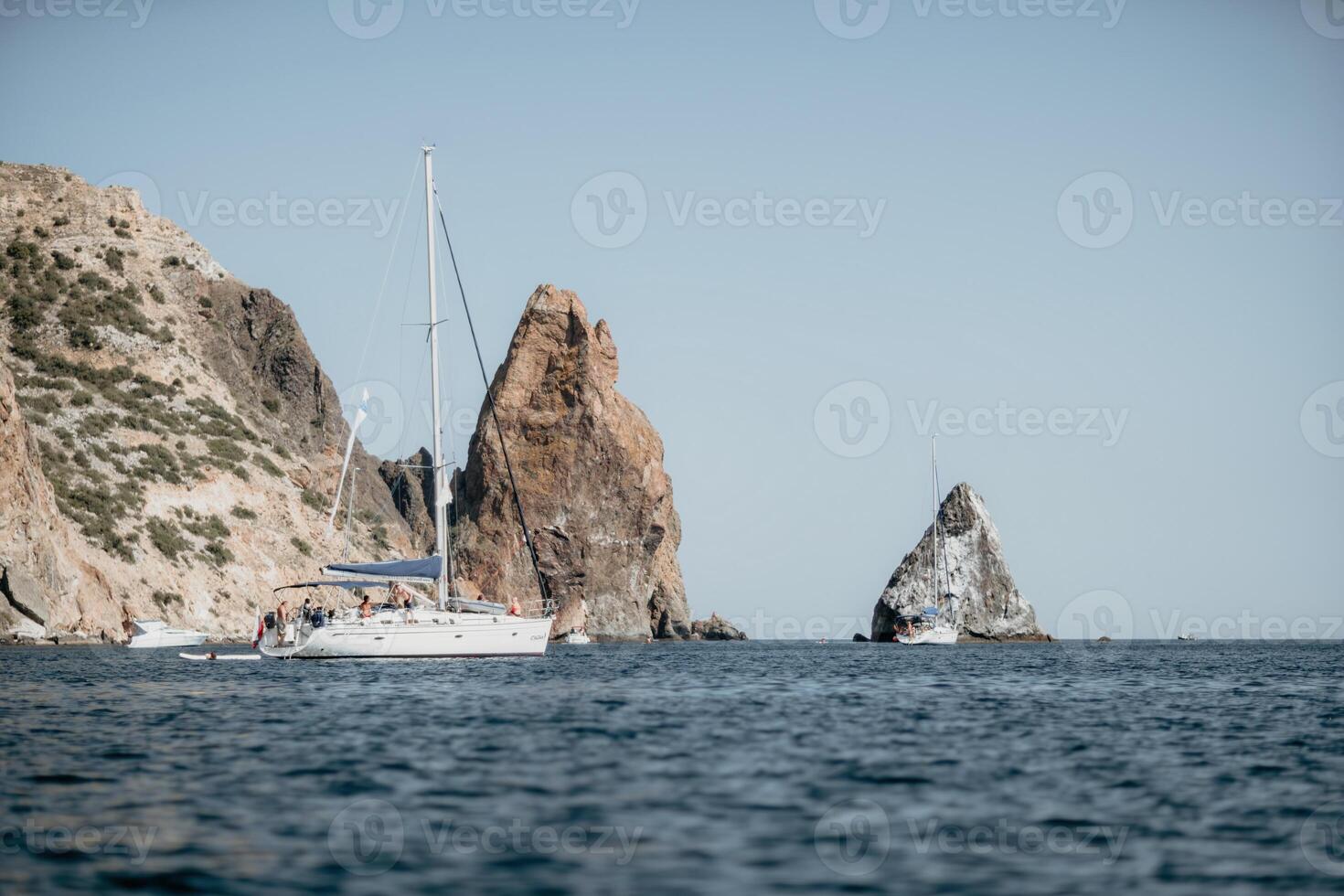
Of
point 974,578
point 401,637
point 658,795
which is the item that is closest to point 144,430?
point 401,637

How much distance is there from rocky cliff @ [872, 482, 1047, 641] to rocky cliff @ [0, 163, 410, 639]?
188 feet

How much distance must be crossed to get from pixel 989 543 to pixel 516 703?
132935 millimetres

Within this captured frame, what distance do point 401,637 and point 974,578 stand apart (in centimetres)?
11784

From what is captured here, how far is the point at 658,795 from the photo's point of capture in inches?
688

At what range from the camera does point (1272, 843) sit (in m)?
14.5

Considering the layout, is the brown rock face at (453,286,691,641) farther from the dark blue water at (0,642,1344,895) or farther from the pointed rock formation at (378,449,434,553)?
the dark blue water at (0,642,1344,895)

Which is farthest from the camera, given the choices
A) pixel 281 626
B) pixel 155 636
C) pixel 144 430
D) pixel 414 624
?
pixel 144 430

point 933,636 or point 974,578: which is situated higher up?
point 974,578

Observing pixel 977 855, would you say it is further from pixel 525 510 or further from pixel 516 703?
pixel 525 510

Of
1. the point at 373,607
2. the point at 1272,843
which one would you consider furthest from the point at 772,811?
the point at 373,607

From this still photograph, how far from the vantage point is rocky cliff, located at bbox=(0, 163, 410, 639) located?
82.7 m

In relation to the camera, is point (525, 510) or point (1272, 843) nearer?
point (1272, 843)

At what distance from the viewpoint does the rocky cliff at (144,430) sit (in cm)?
8269

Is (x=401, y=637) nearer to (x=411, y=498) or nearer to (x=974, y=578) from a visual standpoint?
(x=974, y=578)
